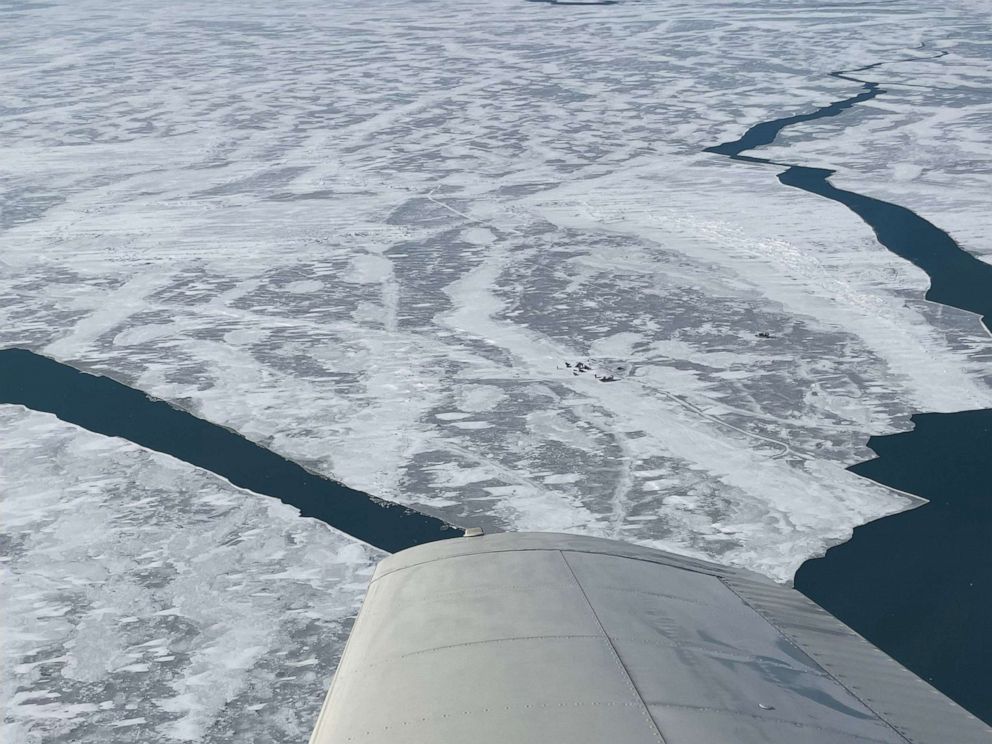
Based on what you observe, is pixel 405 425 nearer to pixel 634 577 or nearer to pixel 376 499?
pixel 376 499

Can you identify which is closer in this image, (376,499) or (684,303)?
(376,499)

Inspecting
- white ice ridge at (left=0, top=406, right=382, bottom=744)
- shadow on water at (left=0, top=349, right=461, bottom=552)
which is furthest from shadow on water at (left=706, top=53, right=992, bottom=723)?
white ice ridge at (left=0, top=406, right=382, bottom=744)

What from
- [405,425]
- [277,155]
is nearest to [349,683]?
[405,425]

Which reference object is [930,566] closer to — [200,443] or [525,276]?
[200,443]

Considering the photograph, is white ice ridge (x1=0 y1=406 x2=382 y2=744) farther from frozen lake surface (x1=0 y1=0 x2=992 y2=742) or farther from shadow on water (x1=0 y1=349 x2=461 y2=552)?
shadow on water (x1=0 y1=349 x2=461 y2=552)

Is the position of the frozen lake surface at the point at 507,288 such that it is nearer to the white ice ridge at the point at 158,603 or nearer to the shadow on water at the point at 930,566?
the white ice ridge at the point at 158,603

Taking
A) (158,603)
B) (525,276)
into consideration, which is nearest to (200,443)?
(158,603)

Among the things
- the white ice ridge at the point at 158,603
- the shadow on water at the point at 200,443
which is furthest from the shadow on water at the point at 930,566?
the white ice ridge at the point at 158,603
